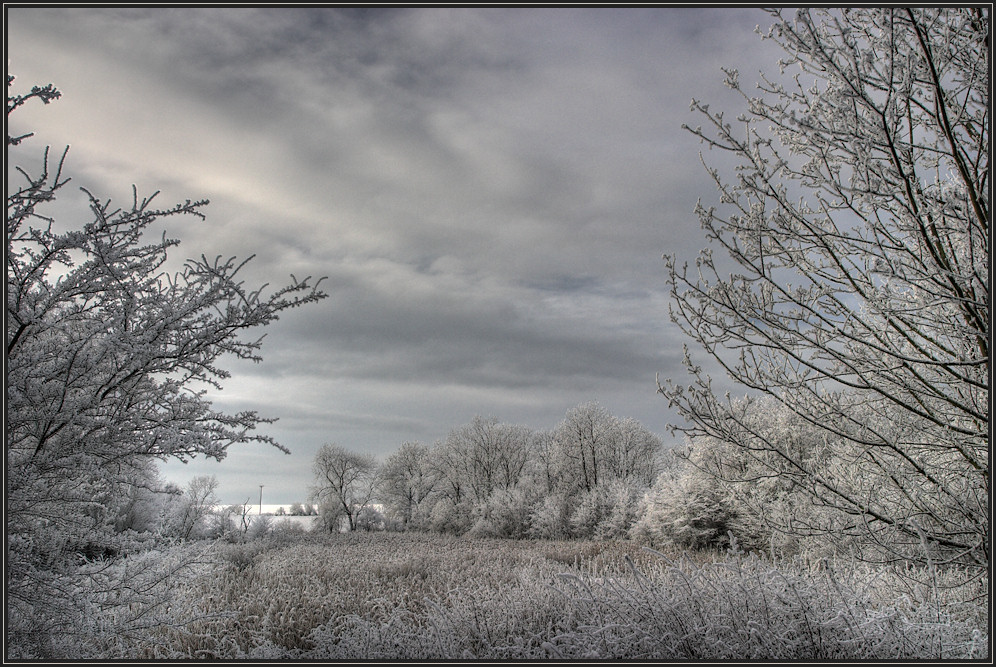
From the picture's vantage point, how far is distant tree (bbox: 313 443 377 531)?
34906mm

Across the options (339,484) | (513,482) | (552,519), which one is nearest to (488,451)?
(513,482)

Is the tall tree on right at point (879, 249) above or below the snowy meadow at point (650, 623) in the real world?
above

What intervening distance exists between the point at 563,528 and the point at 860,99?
22641 millimetres

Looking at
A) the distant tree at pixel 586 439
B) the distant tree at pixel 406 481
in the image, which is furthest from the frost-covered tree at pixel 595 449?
the distant tree at pixel 406 481

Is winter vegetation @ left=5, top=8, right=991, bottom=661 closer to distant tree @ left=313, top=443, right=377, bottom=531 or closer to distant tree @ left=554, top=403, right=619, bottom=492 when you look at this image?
distant tree @ left=554, top=403, right=619, bottom=492

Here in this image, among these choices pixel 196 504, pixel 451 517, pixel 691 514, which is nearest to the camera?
pixel 691 514

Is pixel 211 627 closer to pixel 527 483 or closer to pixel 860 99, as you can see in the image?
pixel 860 99

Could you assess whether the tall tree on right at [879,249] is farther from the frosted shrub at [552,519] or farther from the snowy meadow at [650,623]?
the frosted shrub at [552,519]

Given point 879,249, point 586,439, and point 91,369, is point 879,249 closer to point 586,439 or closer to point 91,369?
point 91,369

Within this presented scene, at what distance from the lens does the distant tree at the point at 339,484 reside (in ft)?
115

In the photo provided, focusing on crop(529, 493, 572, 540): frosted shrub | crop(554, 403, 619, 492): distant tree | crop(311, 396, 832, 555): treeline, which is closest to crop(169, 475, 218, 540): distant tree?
crop(311, 396, 832, 555): treeline

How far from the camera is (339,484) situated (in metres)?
35.7

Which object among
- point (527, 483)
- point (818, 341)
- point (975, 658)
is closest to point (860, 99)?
point (818, 341)

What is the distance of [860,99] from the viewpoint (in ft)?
12.1
